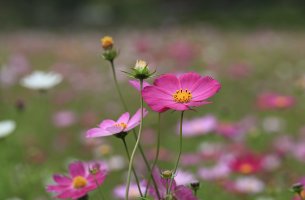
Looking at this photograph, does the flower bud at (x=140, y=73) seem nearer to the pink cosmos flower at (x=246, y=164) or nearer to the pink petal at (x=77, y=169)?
the pink petal at (x=77, y=169)

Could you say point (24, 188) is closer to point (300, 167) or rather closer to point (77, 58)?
point (300, 167)

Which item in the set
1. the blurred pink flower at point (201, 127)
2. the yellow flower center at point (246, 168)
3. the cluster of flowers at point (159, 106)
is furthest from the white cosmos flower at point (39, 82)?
the cluster of flowers at point (159, 106)

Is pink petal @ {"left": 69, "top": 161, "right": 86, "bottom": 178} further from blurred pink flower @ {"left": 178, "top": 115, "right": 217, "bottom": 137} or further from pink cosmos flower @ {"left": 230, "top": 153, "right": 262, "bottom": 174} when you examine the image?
blurred pink flower @ {"left": 178, "top": 115, "right": 217, "bottom": 137}

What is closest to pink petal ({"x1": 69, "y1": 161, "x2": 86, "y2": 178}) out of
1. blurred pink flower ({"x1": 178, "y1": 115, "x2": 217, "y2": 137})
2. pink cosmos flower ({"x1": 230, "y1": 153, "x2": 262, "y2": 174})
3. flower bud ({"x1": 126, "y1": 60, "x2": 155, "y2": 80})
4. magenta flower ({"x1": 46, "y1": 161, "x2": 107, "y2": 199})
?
magenta flower ({"x1": 46, "y1": 161, "x2": 107, "y2": 199})

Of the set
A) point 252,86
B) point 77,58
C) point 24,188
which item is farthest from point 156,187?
point 77,58

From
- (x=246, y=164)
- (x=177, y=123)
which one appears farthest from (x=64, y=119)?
(x=246, y=164)

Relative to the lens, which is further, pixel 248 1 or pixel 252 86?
pixel 248 1
